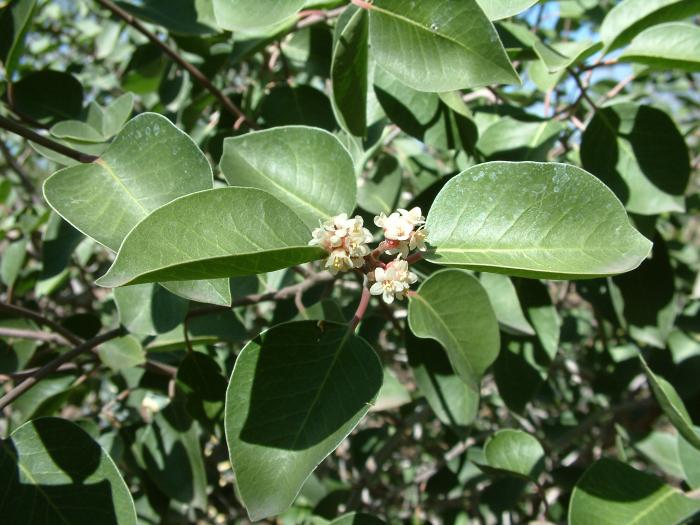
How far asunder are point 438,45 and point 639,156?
0.54 metres

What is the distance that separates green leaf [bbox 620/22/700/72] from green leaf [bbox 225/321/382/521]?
66 centimetres

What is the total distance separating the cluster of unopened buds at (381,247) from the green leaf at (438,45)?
223 mm

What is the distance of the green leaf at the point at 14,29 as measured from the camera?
3.77ft

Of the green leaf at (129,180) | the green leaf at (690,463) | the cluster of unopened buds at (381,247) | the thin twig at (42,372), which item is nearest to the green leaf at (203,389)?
the thin twig at (42,372)

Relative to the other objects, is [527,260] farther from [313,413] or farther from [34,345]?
[34,345]

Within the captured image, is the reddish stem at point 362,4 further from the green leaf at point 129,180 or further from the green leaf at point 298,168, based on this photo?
the green leaf at point 129,180

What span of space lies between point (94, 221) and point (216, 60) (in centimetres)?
86

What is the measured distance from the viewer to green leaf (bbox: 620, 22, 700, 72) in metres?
1.00

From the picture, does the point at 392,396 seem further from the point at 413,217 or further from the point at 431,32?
the point at 431,32

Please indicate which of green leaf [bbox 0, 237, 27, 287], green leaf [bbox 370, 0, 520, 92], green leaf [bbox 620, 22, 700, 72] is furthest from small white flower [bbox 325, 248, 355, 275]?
green leaf [bbox 0, 237, 27, 287]

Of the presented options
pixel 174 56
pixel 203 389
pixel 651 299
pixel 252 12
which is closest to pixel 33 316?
pixel 203 389

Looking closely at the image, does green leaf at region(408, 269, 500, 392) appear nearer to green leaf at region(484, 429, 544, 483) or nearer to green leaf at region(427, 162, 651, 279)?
green leaf at region(427, 162, 651, 279)

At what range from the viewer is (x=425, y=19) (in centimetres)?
91

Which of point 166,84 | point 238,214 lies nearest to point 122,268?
point 238,214
